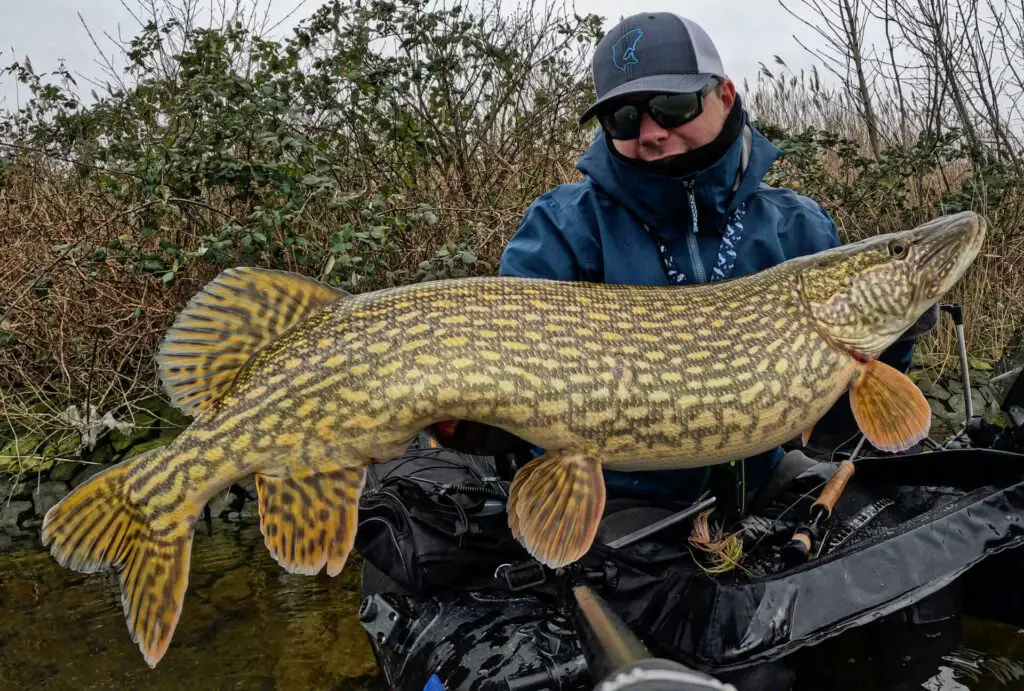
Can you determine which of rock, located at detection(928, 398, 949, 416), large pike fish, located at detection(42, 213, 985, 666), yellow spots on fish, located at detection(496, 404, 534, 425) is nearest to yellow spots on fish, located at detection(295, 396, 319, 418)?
large pike fish, located at detection(42, 213, 985, 666)

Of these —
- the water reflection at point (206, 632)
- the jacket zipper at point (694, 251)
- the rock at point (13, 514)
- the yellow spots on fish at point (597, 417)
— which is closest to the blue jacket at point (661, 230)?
the jacket zipper at point (694, 251)

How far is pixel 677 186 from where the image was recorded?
7.60ft

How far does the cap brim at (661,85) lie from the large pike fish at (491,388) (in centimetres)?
59

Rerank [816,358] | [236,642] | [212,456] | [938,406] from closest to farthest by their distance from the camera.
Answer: [212,456] < [816,358] < [236,642] < [938,406]

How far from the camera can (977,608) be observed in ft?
7.66

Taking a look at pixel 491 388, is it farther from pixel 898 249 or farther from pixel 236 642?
pixel 236 642

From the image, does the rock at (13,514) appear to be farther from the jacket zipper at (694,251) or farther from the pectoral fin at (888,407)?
the pectoral fin at (888,407)

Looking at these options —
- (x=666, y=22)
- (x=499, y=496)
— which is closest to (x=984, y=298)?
(x=666, y=22)

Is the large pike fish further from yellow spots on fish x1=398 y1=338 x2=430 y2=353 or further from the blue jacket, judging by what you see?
the blue jacket

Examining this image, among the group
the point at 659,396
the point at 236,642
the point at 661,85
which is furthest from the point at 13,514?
the point at 661,85

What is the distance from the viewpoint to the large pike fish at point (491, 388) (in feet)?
5.49

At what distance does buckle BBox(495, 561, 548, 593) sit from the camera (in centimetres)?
198

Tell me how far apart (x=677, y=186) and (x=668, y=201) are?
0.06m

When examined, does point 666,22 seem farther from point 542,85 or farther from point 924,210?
point 924,210
